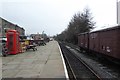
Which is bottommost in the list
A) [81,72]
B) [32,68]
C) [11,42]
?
[81,72]

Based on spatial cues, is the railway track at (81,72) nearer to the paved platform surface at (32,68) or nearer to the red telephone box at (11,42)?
the paved platform surface at (32,68)

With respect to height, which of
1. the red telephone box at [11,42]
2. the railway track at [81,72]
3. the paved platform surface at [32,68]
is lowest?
the railway track at [81,72]

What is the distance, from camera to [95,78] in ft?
47.6

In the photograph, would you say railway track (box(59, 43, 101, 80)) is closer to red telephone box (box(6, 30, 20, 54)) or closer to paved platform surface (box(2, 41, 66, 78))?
paved platform surface (box(2, 41, 66, 78))

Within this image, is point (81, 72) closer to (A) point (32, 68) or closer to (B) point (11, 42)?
(A) point (32, 68)

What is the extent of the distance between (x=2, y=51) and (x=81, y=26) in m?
53.0

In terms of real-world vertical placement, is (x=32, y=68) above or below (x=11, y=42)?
below

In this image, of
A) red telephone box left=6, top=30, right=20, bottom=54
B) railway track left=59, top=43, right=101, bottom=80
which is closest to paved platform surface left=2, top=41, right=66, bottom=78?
railway track left=59, top=43, right=101, bottom=80

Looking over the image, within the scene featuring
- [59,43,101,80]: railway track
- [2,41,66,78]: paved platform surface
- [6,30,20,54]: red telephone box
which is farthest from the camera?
[6,30,20,54]: red telephone box

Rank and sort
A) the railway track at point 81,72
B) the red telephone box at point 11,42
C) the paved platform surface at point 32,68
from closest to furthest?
Answer: the paved platform surface at point 32,68 → the railway track at point 81,72 → the red telephone box at point 11,42

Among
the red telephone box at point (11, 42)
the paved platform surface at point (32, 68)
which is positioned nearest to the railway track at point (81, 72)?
the paved platform surface at point (32, 68)

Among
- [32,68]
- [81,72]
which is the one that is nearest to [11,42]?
[81,72]

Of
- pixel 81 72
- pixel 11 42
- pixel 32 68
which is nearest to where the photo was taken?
pixel 32 68

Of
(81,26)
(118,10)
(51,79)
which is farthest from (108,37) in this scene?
(81,26)
